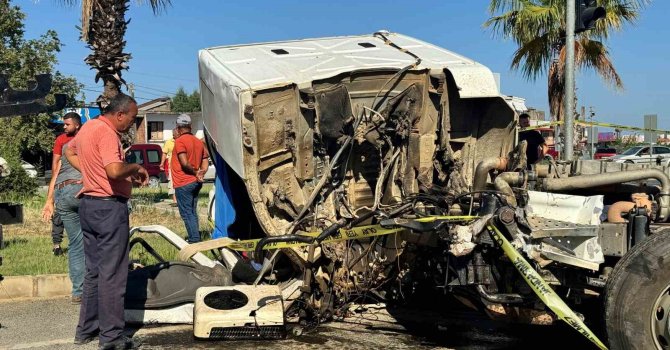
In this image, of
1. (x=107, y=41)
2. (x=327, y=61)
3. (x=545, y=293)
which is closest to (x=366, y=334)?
(x=545, y=293)

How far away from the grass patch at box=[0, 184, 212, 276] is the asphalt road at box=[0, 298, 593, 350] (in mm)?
1388

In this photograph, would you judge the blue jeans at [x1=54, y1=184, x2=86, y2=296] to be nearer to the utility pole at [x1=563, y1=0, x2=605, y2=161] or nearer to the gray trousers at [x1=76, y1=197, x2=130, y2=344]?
the gray trousers at [x1=76, y1=197, x2=130, y2=344]

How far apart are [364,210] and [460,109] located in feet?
4.72

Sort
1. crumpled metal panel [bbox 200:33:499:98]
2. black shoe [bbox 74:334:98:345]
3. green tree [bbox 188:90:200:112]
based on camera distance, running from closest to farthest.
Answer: black shoe [bbox 74:334:98:345] → crumpled metal panel [bbox 200:33:499:98] → green tree [bbox 188:90:200:112]

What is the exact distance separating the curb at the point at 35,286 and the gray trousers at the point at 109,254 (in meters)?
2.28

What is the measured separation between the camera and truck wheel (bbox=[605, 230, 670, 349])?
379cm

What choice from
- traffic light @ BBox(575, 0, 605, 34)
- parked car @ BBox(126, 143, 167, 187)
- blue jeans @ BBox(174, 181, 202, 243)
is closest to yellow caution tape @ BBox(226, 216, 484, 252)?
blue jeans @ BBox(174, 181, 202, 243)

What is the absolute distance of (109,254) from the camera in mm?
4684

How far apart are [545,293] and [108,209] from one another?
299 centimetres

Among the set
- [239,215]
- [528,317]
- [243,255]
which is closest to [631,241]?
[528,317]

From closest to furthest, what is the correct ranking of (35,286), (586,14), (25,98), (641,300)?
(641,300) → (25,98) → (35,286) → (586,14)

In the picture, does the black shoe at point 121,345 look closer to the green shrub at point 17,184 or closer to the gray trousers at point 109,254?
the gray trousers at point 109,254

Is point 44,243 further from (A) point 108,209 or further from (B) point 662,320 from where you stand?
(B) point 662,320

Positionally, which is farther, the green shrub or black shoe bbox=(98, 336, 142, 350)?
the green shrub
